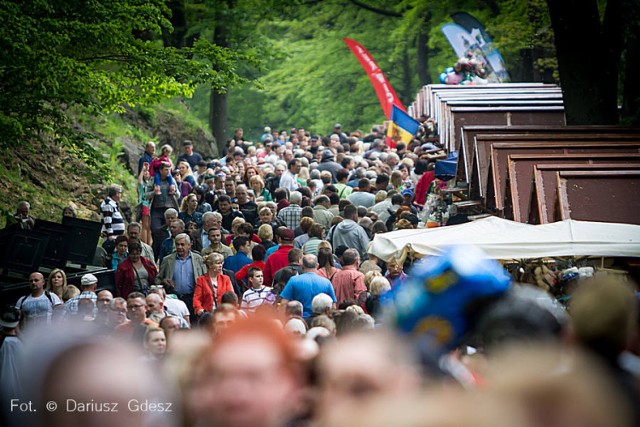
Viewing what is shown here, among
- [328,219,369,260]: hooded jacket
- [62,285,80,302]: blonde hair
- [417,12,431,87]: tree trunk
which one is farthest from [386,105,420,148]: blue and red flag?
[62,285,80,302]: blonde hair

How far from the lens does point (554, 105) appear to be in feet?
67.3

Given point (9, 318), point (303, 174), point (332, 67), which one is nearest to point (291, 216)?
point (303, 174)

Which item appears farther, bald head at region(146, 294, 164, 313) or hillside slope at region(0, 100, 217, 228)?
hillside slope at region(0, 100, 217, 228)

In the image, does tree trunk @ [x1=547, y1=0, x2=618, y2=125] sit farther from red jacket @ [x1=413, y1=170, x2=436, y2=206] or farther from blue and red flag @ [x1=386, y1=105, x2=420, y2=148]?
blue and red flag @ [x1=386, y1=105, x2=420, y2=148]

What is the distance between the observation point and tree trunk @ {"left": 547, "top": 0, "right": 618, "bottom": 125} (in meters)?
17.7

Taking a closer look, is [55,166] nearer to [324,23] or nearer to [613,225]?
[613,225]

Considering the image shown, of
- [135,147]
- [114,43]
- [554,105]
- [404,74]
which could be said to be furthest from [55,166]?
[404,74]

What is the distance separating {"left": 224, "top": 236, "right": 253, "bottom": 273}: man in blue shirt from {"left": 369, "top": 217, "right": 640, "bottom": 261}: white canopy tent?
13.0 ft

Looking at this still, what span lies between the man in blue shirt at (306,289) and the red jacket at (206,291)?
3.41 feet

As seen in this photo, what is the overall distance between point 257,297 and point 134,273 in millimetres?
2171

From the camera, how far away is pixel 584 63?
17875 mm

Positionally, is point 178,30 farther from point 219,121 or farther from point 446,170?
point 446,170

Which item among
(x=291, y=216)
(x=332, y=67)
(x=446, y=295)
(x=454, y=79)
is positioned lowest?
(x=332, y=67)

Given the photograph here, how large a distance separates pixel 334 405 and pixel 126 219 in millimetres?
19271
